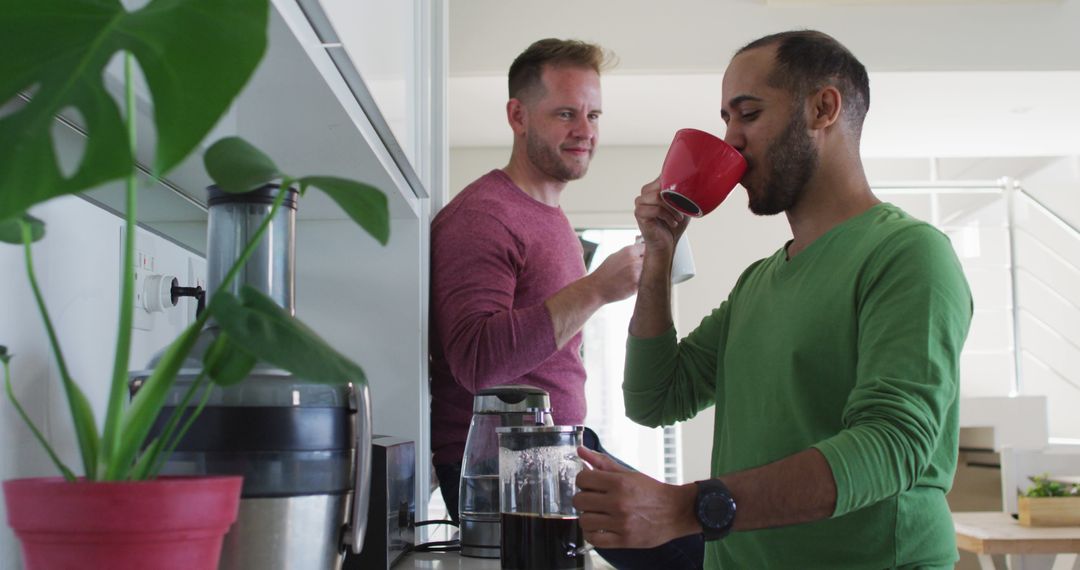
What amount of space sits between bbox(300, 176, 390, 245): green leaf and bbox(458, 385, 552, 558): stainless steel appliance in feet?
3.03

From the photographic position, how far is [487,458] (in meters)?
1.43

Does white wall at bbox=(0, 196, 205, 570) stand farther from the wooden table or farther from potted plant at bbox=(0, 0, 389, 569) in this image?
the wooden table

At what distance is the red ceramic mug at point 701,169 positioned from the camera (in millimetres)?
1433

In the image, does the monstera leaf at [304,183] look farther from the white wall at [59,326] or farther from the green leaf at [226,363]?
the white wall at [59,326]

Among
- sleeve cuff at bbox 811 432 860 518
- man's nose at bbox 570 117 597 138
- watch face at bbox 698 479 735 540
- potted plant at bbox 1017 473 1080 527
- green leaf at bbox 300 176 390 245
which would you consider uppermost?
man's nose at bbox 570 117 597 138

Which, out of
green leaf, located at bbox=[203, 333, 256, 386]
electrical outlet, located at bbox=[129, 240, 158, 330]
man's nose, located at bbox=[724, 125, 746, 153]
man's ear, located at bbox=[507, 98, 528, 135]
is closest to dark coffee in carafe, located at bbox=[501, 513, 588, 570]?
electrical outlet, located at bbox=[129, 240, 158, 330]

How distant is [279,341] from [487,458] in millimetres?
1050

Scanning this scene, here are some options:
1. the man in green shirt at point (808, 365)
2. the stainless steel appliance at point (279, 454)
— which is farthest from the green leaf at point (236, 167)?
the man in green shirt at point (808, 365)

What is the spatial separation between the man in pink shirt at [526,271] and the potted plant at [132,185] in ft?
4.27

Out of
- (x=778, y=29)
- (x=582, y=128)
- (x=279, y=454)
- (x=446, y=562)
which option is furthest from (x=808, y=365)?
(x=778, y=29)

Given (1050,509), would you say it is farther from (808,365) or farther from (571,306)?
(808,365)

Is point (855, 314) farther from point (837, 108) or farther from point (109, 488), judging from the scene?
point (109, 488)

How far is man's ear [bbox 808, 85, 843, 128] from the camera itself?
1.43m

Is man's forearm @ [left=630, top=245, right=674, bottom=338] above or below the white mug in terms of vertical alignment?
below
